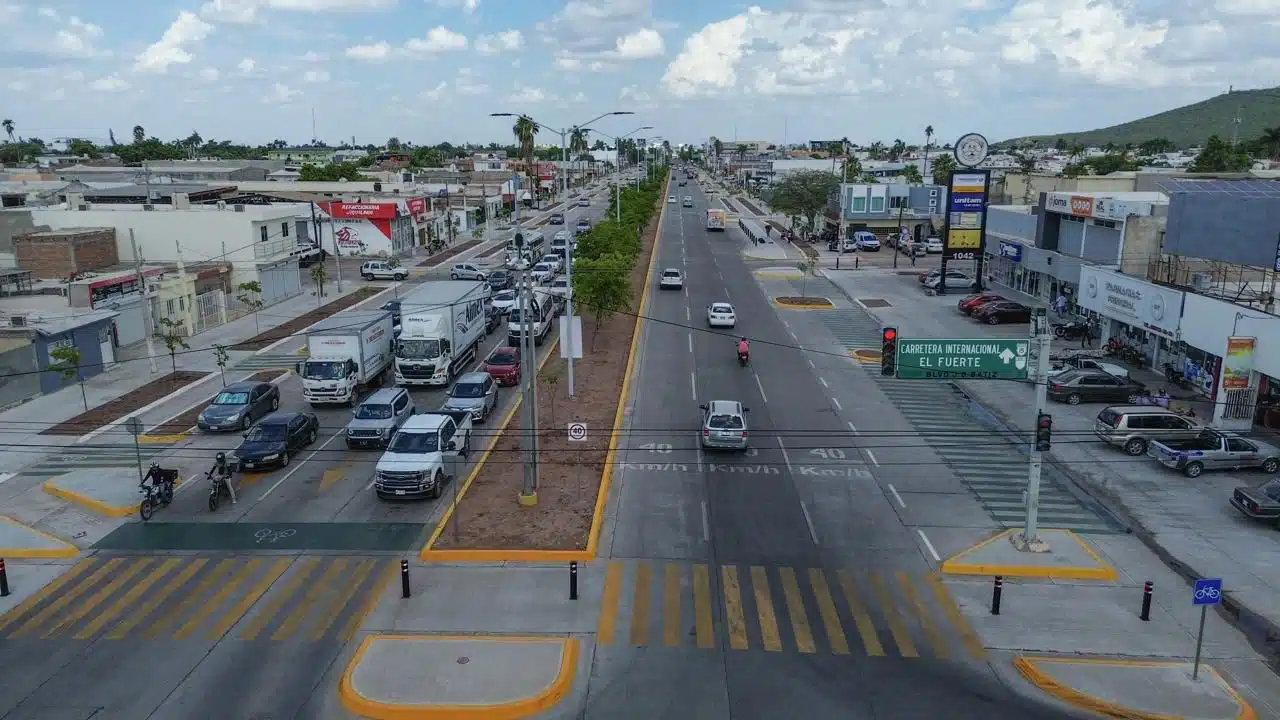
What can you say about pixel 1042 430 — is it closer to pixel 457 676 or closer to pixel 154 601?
pixel 457 676

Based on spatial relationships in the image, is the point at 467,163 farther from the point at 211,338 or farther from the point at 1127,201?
the point at 1127,201

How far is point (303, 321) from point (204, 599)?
3391 cm

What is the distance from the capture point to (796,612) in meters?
17.5

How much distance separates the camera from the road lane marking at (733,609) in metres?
16.4

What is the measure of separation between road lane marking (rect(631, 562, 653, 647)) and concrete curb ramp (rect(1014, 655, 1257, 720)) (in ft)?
22.3

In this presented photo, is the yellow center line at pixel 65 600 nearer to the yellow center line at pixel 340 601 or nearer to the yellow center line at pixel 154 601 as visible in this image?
the yellow center line at pixel 154 601

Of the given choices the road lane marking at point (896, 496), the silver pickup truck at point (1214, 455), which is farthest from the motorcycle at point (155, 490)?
the silver pickup truck at point (1214, 455)

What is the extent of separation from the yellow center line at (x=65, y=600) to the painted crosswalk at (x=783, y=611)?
11038 millimetres

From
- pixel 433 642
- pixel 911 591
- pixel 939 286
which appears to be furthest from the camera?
pixel 939 286

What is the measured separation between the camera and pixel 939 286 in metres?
57.9

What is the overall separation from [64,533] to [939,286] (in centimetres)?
5046

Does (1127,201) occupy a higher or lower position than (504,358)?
higher

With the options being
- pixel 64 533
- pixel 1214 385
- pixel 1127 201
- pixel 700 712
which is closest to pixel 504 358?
pixel 64 533

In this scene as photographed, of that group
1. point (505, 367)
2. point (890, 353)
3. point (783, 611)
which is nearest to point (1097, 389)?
point (890, 353)
